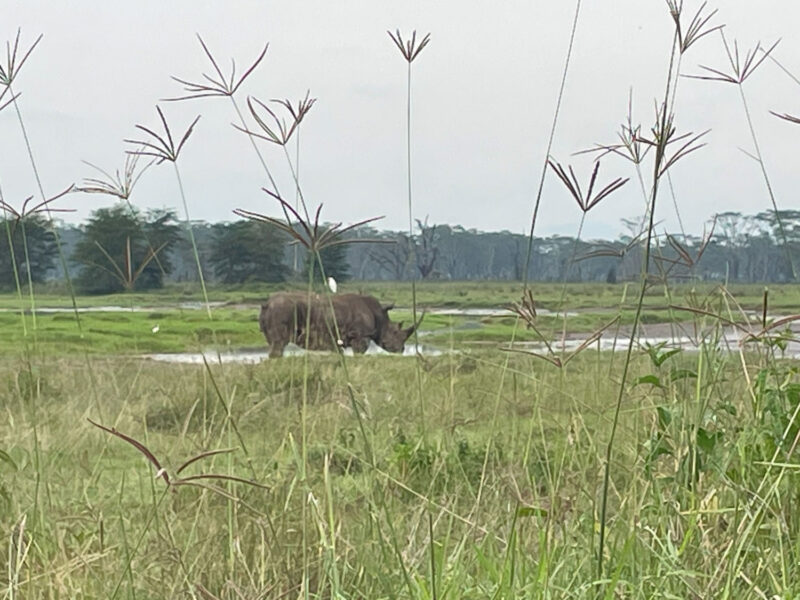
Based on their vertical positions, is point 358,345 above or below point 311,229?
below

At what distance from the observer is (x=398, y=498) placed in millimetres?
2371

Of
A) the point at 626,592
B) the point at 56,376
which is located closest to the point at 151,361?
the point at 56,376

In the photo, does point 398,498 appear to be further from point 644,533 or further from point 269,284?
point 269,284

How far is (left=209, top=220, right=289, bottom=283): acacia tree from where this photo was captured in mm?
14391

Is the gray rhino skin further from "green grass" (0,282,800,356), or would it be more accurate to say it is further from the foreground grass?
the foreground grass

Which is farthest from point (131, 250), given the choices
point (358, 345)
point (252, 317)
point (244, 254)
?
point (252, 317)

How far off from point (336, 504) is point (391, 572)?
0.66 metres

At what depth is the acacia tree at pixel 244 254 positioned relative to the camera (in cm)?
1439

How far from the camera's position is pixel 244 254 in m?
14.9

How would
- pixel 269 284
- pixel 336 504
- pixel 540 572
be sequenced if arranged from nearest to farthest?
pixel 540 572 < pixel 336 504 < pixel 269 284

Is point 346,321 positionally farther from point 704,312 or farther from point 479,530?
point 704,312

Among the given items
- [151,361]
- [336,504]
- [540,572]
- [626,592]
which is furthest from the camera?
[151,361]

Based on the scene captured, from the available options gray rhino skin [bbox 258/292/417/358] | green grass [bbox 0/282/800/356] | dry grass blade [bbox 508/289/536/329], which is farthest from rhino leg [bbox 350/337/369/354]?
dry grass blade [bbox 508/289/536/329]

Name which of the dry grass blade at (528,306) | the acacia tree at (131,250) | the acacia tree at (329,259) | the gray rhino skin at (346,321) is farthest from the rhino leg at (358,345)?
the dry grass blade at (528,306)
